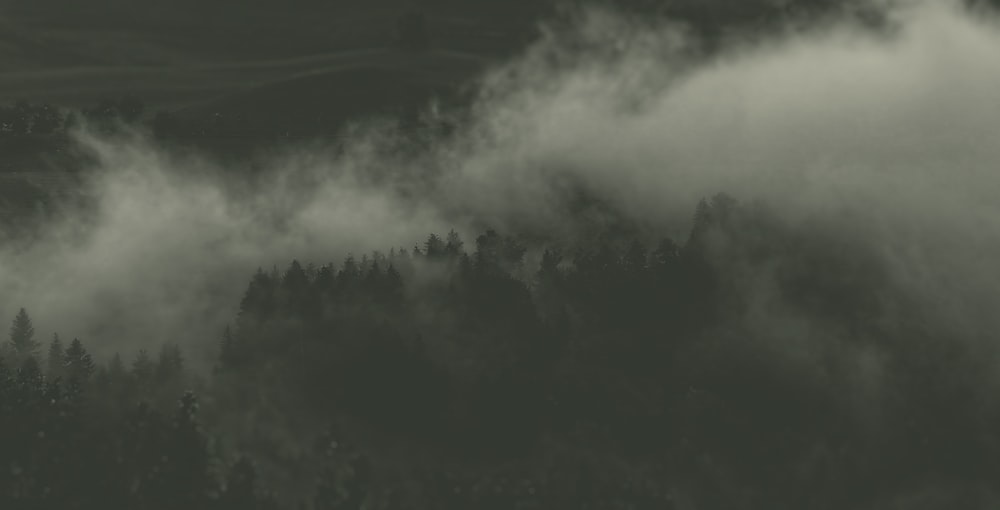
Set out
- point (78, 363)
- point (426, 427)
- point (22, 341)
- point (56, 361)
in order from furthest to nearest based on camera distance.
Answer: point (22, 341) → point (56, 361) → point (78, 363) → point (426, 427)

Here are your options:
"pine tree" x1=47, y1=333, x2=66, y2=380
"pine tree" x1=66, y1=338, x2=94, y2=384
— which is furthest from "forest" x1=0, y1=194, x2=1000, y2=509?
"pine tree" x1=66, y1=338, x2=94, y2=384

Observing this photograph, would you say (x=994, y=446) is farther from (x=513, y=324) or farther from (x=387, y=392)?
(x=387, y=392)

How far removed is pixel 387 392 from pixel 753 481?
56362 mm

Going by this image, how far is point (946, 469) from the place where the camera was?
602 feet

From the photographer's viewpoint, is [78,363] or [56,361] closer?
[78,363]

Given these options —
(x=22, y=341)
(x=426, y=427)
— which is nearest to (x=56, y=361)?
(x=22, y=341)

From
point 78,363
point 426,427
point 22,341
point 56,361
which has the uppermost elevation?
point 22,341

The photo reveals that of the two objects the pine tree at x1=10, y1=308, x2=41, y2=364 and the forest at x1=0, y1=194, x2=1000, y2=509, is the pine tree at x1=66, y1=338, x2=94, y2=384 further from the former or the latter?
the pine tree at x1=10, y1=308, x2=41, y2=364

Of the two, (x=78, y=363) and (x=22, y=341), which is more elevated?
(x=22, y=341)

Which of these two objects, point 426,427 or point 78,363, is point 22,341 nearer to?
point 78,363

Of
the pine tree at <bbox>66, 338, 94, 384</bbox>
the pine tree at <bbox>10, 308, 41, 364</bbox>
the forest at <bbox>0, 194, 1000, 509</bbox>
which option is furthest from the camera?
the pine tree at <bbox>10, 308, 41, 364</bbox>

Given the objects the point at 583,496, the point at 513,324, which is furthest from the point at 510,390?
the point at 583,496

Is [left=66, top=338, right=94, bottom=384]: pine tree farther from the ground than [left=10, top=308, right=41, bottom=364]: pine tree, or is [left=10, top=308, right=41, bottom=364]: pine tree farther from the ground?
[left=10, top=308, right=41, bottom=364]: pine tree

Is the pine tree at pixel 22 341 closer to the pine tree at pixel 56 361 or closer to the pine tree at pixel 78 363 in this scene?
the pine tree at pixel 56 361
